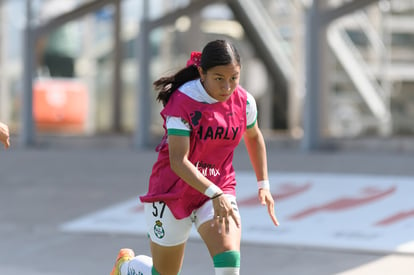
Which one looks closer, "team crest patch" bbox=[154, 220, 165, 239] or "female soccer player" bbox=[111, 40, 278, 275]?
"female soccer player" bbox=[111, 40, 278, 275]

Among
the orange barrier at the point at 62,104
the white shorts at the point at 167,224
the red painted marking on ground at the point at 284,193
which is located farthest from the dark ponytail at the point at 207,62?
the orange barrier at the point at 62,104

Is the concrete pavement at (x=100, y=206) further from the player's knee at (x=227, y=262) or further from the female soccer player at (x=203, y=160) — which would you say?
the player's knee at (x=227, y=262)

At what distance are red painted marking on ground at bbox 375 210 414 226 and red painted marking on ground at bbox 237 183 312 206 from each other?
61.7 inches

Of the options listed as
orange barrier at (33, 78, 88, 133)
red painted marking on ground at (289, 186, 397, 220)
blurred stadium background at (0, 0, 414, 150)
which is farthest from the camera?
orange barrier at (33, 78, 88, 133)

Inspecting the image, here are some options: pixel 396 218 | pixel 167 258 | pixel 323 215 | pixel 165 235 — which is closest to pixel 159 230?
pixel 165 235

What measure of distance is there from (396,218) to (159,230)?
3.71 meters

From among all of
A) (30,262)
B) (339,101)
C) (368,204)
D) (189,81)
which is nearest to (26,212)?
(30,262)

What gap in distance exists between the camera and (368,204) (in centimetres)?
857

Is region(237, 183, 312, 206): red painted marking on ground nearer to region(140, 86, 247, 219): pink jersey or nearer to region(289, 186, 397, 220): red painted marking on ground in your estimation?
region(289, 186, 397, 220): red painted marking on ground

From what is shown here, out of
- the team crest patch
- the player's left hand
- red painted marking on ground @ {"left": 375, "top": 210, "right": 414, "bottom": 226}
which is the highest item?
the player's left hand

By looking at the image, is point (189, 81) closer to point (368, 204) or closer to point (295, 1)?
point (368, 204)

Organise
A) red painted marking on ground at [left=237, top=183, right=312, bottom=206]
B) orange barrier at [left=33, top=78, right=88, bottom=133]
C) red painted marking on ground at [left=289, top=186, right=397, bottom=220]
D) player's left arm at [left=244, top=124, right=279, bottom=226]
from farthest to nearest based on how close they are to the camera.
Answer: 1. orange barrier at [left=33, top=78, right=88, bottom=133]
2. red painted marking on ground at [left=237, top=183, right=312, bottom=206]
3. red painted marking on ground at [left=289, top=186, right=397, bottom=220]
4. player's left arm at [left=244, top=124, right=279, bottom=226]

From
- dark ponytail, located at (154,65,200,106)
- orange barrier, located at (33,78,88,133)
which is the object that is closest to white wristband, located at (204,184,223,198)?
dark ponytail, located at (154,65,200,106)

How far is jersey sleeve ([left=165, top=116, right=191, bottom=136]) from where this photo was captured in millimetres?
4480
